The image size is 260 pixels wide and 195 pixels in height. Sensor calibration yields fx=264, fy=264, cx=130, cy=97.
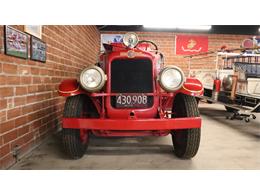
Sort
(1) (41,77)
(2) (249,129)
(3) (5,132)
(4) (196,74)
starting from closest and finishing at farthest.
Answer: (3) (5,132), (1) (41,77), (2) (249,129), (4) (196,74)

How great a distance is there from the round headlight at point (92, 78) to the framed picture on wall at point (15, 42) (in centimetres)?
65

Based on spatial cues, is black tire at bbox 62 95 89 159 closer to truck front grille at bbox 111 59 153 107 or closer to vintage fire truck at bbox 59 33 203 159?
vintage fire truck at bbox 59 33 203 159

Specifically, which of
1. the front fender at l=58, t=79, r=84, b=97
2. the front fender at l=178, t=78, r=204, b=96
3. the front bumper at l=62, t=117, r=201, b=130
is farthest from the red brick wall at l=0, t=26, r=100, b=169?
the front fender at l=178, t=78, r=204, b=96

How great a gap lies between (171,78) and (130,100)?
49 cm

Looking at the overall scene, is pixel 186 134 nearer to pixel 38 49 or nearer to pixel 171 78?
pixel 171 78

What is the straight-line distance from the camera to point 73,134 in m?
2.55

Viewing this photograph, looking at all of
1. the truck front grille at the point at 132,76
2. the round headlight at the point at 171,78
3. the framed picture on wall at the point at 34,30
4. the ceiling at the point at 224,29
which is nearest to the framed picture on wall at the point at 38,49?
the framed picture on wall at the point at 34,30

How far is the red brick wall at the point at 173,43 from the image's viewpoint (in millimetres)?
8656

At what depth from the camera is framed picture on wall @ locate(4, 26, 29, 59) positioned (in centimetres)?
230

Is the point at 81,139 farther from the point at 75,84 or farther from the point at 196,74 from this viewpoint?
the point at 196,74

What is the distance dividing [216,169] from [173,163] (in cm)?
40

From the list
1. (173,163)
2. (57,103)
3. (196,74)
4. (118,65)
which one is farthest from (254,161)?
(196,74)

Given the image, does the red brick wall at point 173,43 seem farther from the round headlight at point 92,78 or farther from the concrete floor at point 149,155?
the round headlight at point 92,78

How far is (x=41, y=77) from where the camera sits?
3.24 meters
